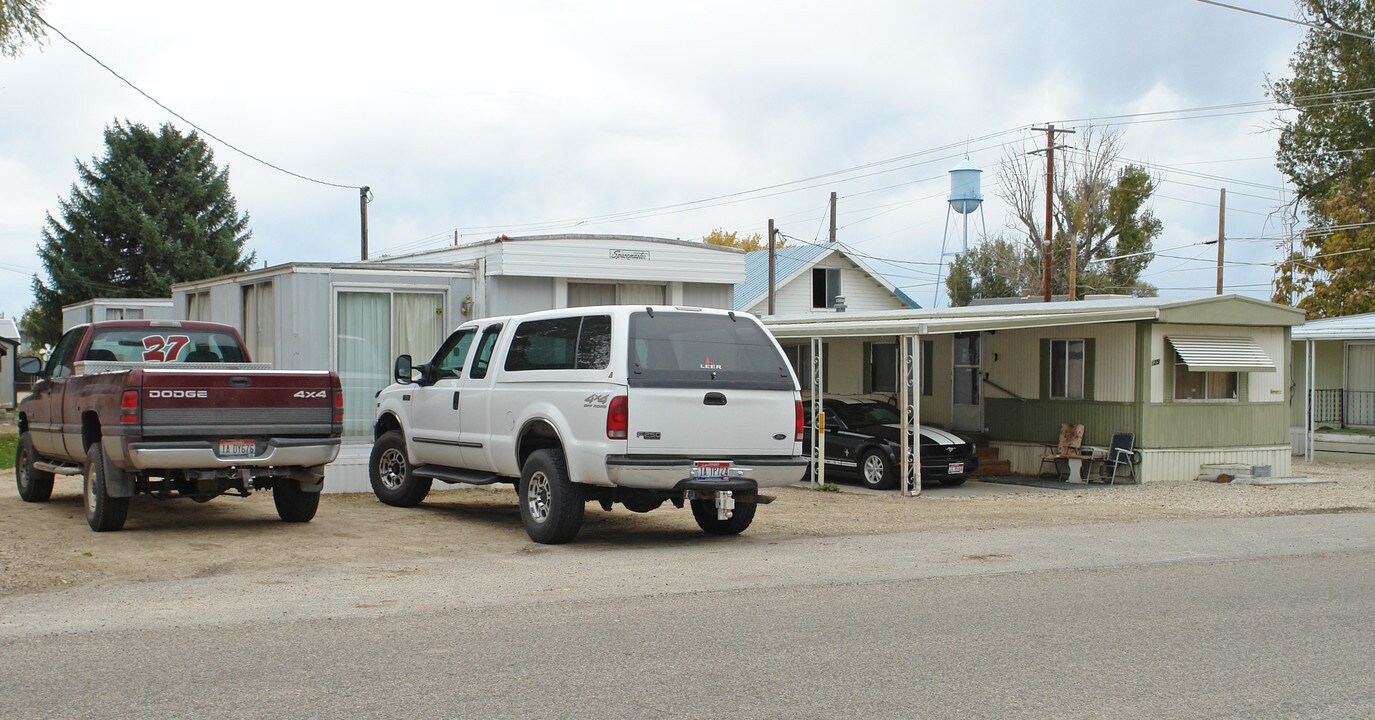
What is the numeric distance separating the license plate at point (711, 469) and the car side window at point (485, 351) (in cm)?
277

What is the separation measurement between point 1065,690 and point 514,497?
10717 millimetres

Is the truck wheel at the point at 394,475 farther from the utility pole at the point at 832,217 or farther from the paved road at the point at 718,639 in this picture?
the utility pole at the point at 832,217

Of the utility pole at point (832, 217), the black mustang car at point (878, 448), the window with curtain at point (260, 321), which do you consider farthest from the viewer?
the utility pole at point (832, 217)

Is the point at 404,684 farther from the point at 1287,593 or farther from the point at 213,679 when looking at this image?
the point at 1287,593

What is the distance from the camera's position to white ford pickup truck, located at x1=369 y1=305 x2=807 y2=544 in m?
10.6

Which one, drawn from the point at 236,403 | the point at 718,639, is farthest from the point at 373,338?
the point at 718,639

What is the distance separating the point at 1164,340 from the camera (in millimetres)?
19906

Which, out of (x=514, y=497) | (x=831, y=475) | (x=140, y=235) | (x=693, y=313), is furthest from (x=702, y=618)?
(x=140, y=235)

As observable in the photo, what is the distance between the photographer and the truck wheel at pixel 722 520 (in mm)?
12117

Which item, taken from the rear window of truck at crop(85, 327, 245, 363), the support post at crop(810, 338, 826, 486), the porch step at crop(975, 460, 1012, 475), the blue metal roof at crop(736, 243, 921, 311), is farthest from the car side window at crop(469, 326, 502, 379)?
the blue metal roof at crop(736, 243, 921, 311)

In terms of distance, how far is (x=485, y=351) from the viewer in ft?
41.4

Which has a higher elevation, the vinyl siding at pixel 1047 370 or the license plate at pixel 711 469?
the vinyl siding at pixel 1047 370

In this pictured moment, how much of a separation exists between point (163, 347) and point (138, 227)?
32.5 m

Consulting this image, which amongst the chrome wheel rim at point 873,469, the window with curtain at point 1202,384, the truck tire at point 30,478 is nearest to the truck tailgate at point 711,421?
the truck tire at point 30,478
